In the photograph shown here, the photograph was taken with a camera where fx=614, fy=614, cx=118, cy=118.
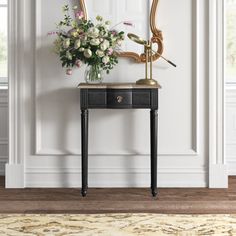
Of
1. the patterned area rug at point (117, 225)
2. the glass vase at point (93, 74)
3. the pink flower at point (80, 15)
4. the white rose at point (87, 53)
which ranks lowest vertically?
the patterned area rug at point (117, 225)

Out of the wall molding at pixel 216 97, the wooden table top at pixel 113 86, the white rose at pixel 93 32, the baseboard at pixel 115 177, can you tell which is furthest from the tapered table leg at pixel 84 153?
the wall molding at pixel 216 97

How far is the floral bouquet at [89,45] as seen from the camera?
15.2 feet

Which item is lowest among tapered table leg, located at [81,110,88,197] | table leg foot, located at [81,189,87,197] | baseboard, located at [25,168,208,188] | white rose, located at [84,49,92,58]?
table leg foot, located at [81,189,87,197]

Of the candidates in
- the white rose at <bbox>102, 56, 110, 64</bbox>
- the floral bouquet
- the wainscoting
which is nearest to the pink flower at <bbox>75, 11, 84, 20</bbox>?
the floral bouquet

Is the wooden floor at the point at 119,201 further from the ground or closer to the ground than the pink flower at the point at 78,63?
closer to the ground

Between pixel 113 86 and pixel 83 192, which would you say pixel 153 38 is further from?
pixel 83 192

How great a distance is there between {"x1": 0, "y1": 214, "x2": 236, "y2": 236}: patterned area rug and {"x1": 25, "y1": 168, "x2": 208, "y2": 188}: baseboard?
39.7 inches

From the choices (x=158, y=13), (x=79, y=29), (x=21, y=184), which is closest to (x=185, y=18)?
(x=158, y=13)

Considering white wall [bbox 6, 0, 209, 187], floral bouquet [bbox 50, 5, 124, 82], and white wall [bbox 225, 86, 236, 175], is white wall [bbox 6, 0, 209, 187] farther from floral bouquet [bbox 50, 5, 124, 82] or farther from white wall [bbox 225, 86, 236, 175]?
white wall [bbox 225, 86, 236, 175]

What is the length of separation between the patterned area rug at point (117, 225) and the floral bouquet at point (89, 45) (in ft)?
4.15

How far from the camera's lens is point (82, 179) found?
468 centimetres

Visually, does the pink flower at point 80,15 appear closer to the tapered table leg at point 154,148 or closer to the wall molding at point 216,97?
the tapered table leg at point 154,148

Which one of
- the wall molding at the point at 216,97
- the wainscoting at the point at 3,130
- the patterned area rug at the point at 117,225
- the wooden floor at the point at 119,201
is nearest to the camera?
the patterned area rug at the point at 117,225

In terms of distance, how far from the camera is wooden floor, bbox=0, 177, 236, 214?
4.23 m
